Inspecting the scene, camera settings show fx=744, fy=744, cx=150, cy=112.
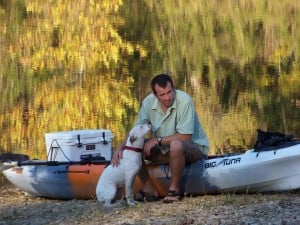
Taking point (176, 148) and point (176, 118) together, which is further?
point (176, 118)

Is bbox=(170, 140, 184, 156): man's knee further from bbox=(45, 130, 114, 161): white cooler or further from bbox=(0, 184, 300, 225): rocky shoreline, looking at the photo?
bbox=(45, 130, 114, 161): white cooler

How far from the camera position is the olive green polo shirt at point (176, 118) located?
452 centimetres

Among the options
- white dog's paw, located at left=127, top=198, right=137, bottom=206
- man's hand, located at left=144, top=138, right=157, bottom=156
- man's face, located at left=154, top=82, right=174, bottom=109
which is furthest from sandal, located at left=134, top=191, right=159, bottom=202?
man's face, located at left=154, top=82, right=174, bottom=109

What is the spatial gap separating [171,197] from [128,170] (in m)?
0.31

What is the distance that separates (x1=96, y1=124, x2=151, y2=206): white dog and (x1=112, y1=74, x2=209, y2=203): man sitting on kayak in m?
0.05

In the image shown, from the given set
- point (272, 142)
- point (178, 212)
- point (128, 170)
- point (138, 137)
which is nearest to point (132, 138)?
point (138, 137)

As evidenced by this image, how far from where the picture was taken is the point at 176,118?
14.9ft

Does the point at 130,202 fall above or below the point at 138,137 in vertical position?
below

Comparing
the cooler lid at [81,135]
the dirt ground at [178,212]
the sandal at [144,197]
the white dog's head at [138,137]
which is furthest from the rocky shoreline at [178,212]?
the cooler lid at [81,135]

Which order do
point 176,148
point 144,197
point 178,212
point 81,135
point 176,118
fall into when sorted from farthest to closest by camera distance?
point 81,135
point 144,197
point 176,118
point 176,148
point 178,212

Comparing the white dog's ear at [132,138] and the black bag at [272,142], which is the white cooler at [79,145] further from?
the black bag at [272,142]

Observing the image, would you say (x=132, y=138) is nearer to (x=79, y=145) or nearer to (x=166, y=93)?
(x=166, y=93)

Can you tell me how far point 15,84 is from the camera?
8859 millimetres

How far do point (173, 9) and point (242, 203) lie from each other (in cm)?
743
